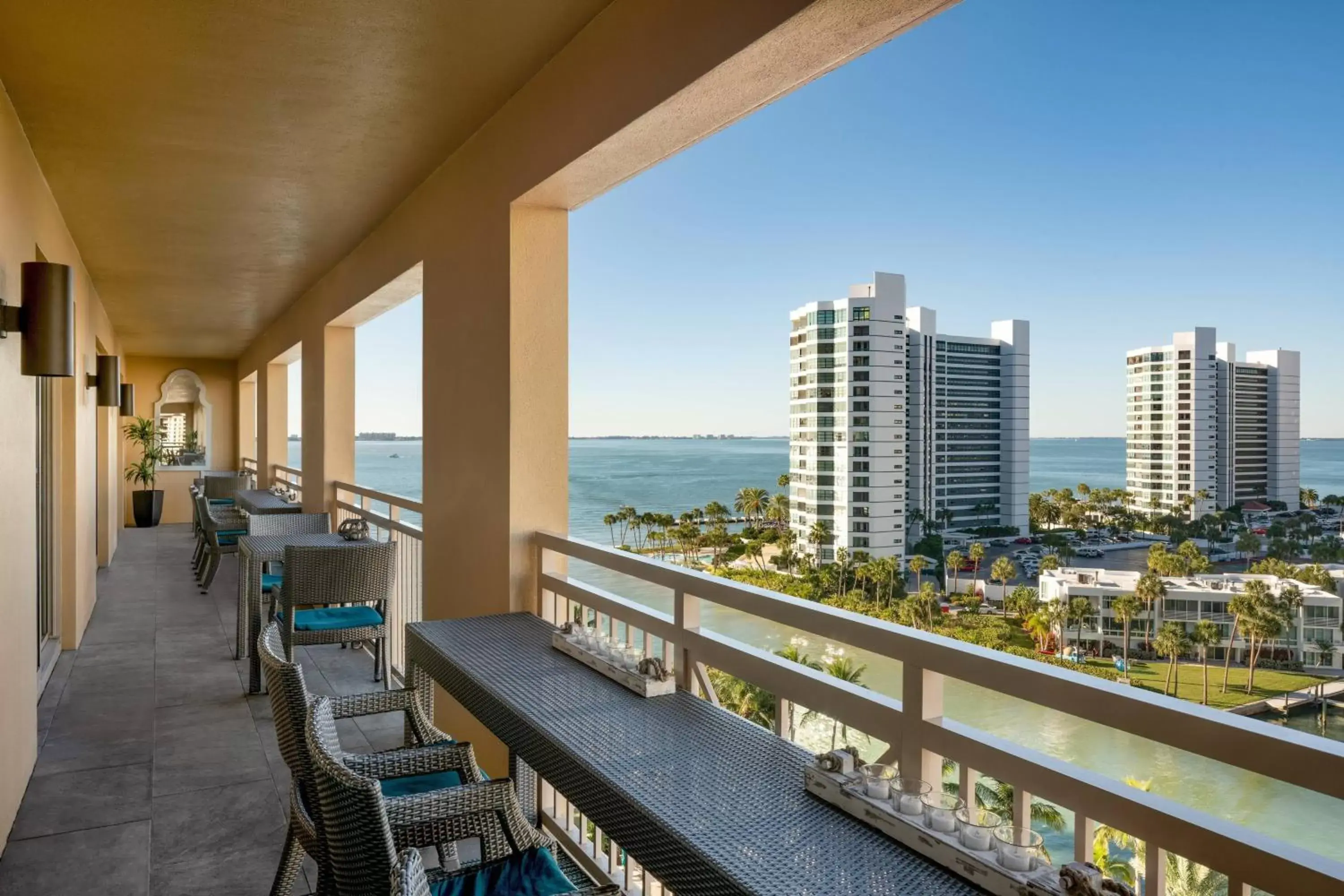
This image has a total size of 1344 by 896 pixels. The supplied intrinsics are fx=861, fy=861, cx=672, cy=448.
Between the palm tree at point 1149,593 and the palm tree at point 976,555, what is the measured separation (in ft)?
3.92

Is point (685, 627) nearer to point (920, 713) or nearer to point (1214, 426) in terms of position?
point (920, 713)

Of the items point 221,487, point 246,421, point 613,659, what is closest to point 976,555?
point 613,659

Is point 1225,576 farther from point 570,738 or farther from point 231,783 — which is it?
point 231,783

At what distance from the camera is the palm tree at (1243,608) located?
2057 millimetres

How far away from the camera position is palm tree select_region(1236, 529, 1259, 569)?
7.13 feet

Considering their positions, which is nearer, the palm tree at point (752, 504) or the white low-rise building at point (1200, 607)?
the white low-rise building at point (1200, 607)

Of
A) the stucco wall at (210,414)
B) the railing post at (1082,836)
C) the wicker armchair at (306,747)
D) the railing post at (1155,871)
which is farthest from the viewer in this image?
the stucco wall at (210,414)

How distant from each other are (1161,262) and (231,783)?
5251 millimetres

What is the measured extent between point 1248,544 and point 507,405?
2400 mm

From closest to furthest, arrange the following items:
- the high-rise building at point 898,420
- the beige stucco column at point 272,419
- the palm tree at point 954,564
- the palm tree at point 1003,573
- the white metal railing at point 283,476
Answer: the palm tree at point 1003,573 → the palm tree at point 954,564 → the high-rise building at point 898,420 → the white metal railing at point 283,476 → the beige stucco column at point 272,419

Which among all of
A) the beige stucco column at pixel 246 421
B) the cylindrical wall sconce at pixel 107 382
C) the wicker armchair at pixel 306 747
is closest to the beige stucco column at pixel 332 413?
the cylindrical wall sconce at pixel 107 382

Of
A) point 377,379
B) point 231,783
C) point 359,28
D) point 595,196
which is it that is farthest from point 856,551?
point 377,379

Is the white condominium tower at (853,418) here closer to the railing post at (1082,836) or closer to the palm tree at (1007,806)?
the palm tree at (1007,806)

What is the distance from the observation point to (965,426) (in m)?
4.18
